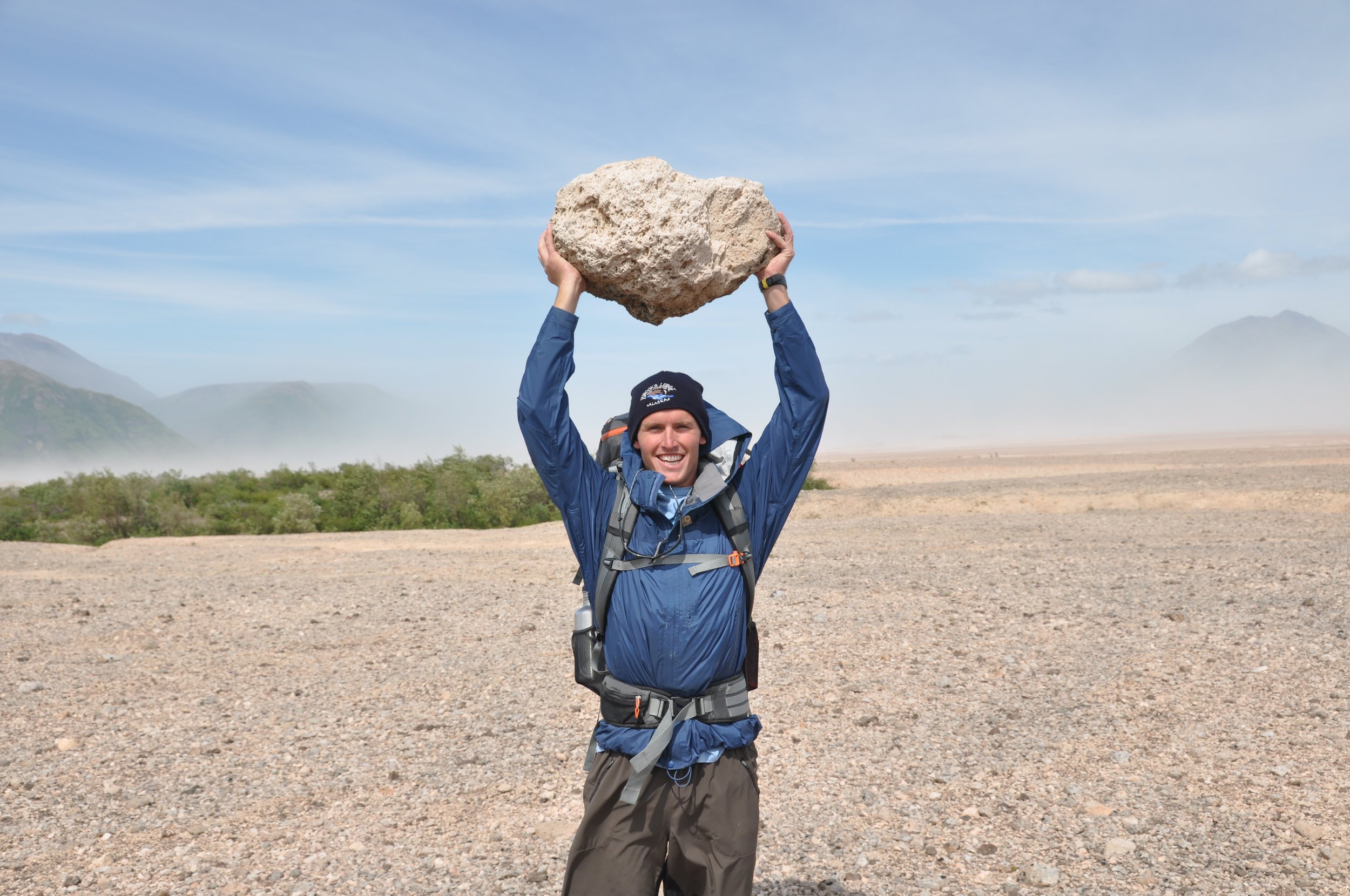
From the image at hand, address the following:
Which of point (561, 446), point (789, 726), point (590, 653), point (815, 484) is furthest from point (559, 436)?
point (815, 484)

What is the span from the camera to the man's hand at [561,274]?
3033 millimetres

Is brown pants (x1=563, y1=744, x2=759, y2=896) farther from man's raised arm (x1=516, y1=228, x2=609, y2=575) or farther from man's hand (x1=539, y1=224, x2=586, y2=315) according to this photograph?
man's hand (x1=539, y1=224, x2=586, y2=315)

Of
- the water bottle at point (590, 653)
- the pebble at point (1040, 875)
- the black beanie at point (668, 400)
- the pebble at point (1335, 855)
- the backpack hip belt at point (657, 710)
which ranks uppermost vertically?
the black beanie at point (668, 400)

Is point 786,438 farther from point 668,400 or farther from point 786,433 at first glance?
point 668,400

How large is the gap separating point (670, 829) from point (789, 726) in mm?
4022

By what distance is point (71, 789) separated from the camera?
571cm

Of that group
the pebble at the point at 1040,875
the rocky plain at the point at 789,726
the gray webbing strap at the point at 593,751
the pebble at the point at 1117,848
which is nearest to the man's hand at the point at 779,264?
the gray webbing strap at the point at 593,751

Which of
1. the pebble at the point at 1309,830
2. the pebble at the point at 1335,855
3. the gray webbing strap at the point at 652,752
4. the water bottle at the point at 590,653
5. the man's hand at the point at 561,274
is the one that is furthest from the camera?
the pebble at the point at 1309,830

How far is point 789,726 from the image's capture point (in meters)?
6.53

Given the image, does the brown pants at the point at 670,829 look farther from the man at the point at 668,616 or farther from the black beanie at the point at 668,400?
the black beanie at the point at 668,400

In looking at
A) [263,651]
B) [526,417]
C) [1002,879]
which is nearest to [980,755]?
[1002,879]

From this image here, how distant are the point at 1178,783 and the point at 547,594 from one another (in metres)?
7.67

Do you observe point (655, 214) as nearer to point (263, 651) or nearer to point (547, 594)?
point (263, 651)

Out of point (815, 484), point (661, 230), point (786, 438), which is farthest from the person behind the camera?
point (815, 484)
